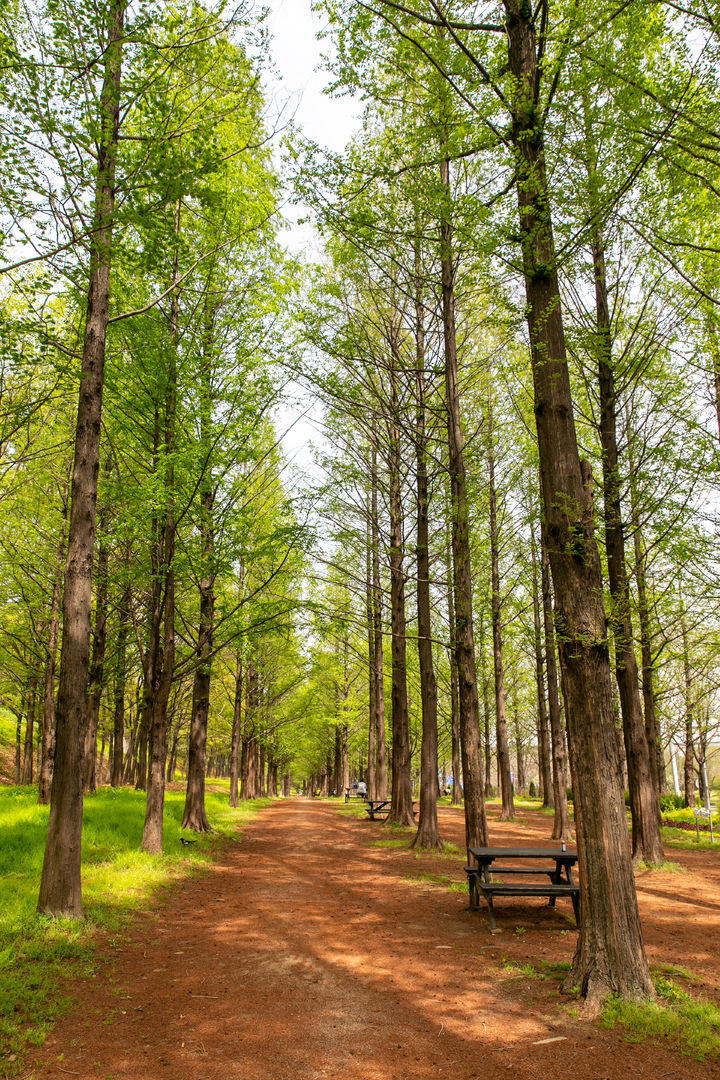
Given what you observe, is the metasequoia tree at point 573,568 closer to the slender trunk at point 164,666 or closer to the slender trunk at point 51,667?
the slender trunk at point 164,666

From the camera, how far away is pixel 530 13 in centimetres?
530

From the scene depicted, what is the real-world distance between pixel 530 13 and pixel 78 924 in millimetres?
9176

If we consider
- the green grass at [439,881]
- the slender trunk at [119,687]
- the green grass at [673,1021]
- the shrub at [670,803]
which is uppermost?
the slender trunk at [119,687]

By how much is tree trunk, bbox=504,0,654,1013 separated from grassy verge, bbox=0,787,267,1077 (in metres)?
3.69

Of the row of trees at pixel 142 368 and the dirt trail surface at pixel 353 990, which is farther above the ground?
the row of trees at pixel 142 368

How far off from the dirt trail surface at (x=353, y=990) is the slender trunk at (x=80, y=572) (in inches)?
→ 38.6

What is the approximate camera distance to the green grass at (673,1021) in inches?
141

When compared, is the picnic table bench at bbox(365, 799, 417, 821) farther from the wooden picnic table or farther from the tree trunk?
the tree trunk

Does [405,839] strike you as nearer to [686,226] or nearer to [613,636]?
[613,636]

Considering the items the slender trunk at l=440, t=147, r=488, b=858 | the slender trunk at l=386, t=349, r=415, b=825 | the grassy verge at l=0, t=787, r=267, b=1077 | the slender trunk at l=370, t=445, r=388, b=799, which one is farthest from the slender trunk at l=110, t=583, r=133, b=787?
the slender trunk at l=440, t=147, r=488, b=858

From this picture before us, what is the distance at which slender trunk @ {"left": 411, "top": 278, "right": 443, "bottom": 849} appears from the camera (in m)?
11.8

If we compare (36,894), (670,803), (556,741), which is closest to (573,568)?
(36,894)

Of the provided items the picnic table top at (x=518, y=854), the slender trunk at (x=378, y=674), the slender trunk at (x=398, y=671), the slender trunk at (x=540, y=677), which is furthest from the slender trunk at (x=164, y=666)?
the slender trunk at (x=540, y=677)

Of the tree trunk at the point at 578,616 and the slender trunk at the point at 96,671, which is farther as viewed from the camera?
the slender trunk at the point at 96,671
